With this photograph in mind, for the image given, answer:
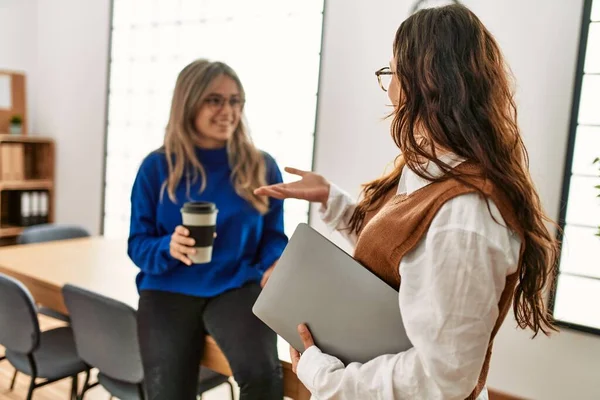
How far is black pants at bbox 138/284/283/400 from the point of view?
4.87 ft

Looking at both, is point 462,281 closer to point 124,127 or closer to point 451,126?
point 451,126

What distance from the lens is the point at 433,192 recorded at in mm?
812

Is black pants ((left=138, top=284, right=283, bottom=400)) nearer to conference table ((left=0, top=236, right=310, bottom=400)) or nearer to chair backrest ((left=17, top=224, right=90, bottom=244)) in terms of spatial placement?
conference table ((left=0, top=236, right=310, bottom=400))

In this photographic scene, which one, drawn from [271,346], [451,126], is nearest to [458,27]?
[451,126]

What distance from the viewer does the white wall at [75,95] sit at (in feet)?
14.1

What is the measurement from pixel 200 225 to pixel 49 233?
6.93 ft

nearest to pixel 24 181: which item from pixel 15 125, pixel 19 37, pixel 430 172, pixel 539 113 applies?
pixel 15 125

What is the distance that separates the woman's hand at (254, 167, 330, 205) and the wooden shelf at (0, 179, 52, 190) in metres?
3.66

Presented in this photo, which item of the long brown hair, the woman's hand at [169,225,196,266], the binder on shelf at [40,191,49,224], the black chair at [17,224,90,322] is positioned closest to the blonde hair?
the woman's hand at [169,225,196,266]

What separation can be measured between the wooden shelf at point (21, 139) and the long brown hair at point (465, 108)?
13.6ft

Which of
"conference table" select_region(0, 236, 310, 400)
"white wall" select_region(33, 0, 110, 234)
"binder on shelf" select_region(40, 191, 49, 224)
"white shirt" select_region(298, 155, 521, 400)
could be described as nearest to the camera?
"white shirt" select_region(298, 155, 521, 400)

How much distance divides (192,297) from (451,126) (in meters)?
1.09

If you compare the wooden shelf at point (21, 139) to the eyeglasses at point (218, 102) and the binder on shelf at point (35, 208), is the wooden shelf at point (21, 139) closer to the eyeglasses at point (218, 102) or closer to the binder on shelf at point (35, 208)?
the binder on shelf at point (35, 208)

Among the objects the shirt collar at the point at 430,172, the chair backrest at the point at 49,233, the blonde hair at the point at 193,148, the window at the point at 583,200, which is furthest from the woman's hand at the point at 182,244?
the chair backrest at the point at 49,233
